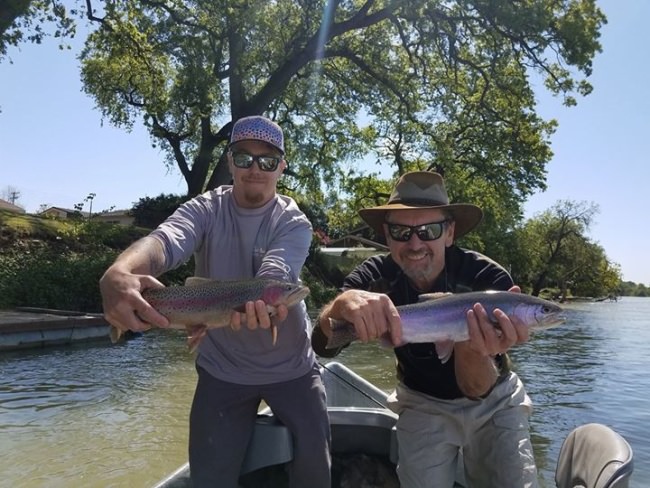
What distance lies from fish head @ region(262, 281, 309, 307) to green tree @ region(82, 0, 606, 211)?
1840cm

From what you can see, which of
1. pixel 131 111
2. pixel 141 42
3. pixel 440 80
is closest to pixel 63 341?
pixel 141 42

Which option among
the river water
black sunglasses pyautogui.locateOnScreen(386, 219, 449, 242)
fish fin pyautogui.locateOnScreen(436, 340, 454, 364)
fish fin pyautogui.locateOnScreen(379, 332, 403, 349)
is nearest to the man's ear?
black sunglasses pyautogui.locateOnScreen(386, 219, 449, 242)

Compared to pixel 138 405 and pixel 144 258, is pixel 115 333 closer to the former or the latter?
pixel 144 258

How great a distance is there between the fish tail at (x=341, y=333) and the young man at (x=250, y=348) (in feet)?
0.76

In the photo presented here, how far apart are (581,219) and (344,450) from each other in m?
72.5

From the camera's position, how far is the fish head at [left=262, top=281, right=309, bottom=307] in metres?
3.03

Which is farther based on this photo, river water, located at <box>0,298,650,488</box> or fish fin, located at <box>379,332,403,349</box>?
river water, located at <box>0,298,650,488</box>

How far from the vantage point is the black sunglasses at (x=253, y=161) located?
11.4ft

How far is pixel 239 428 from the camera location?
3520 mm

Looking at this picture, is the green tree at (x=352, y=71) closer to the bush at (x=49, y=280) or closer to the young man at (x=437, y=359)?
the bush at (x=49, y=280)

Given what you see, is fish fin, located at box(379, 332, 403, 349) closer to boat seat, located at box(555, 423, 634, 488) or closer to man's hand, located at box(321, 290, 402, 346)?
man's hand, located at box(321, 290, 402, 346)

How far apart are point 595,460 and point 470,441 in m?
0.78

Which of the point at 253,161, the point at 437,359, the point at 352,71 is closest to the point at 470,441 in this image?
the point at 437,359

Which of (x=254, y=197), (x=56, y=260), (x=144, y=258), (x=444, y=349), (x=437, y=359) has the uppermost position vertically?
(x=56, y=260)
